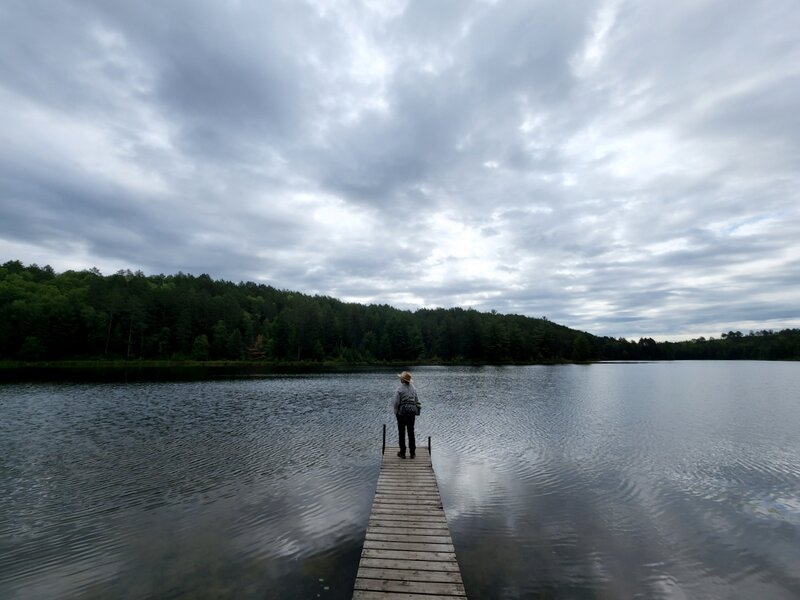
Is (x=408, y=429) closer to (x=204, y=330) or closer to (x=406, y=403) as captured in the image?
(x=406, y=403)

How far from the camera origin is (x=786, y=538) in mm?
11555

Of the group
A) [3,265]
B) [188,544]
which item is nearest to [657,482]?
[188,544]

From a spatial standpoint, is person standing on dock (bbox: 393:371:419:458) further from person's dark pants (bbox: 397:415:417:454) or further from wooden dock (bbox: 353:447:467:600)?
wooden dock (bbox: 353:447:467:600)

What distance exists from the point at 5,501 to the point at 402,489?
12894 mm

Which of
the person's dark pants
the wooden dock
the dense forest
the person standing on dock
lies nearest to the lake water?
the wooden dock

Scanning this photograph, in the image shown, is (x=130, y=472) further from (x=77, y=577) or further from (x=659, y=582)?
(x=659, y=582)

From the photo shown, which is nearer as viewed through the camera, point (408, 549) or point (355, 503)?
point (408, 549)

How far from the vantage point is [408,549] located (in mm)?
8531

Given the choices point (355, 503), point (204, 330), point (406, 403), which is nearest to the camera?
point (355, 503)

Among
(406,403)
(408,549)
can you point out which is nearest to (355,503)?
(406,403)

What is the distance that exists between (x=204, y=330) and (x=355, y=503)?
116764 millimetres

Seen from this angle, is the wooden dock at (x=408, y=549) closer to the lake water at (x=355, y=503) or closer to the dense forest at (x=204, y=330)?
the lake water at (x=355, y=503)

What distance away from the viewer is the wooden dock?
7.08 metres

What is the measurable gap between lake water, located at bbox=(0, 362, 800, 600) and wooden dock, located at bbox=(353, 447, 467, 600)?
954 mm
